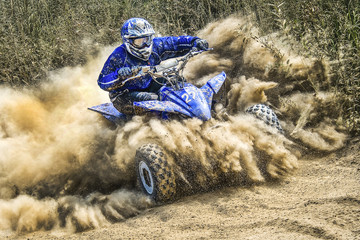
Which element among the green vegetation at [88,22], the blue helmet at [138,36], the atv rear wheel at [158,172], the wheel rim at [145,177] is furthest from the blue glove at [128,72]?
the green vegetation at [88,22]

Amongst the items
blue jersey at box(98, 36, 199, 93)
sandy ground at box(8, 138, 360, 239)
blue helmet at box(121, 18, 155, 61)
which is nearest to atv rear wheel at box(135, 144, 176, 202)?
sandy ground at box(8, 138, 360, 239)

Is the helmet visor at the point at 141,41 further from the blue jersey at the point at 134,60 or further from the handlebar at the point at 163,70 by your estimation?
the handlebar at the point at 163,70

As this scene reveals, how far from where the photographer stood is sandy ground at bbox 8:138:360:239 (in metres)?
3.18

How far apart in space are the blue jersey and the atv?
343mm

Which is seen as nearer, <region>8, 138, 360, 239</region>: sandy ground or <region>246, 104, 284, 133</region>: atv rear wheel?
<region>8, 138, 360, 239</region>: sandy ground

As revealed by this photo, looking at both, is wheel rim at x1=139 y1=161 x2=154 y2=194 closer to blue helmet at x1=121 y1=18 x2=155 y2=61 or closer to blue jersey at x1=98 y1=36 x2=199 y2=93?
blue jersey at x1=98 y1=36 x2=199 y2=93

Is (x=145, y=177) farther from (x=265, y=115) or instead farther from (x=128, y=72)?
(x=265, y=115)

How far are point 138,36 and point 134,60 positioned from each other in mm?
484

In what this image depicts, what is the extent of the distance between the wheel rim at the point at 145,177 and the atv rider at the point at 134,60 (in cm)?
→ 64

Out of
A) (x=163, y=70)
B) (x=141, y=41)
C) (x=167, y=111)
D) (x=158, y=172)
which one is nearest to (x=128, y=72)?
(x=163, y=70)

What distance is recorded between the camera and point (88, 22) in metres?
9.33

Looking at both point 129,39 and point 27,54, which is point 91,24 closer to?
point 27,54

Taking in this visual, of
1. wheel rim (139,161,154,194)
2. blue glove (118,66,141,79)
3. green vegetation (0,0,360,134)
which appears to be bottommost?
wheel rim (139,161,154,194)

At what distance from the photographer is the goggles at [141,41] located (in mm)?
4906
